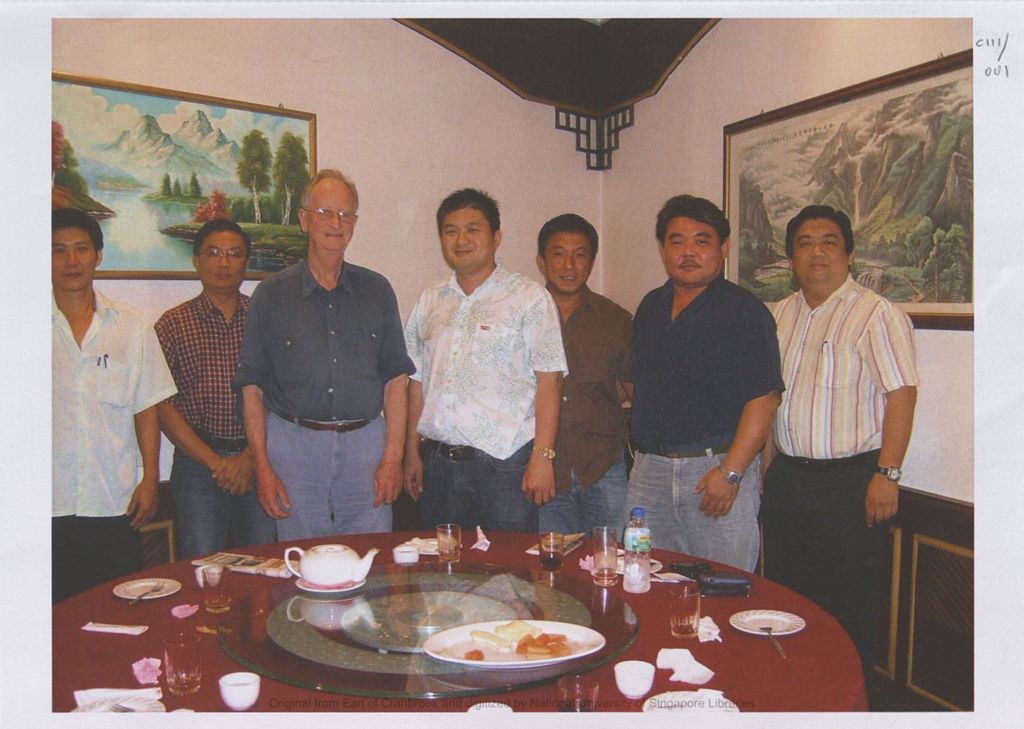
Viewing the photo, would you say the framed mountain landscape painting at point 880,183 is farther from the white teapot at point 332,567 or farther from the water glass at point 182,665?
the water glass at point 182,665

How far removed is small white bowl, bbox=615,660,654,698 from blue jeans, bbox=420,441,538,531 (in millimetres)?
1035

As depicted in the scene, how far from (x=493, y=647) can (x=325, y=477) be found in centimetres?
102

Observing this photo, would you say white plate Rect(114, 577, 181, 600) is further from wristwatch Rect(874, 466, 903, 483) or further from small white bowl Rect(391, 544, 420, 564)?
wristwatch Rect(874, 466, 903, 483)

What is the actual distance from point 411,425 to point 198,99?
3.32 feet

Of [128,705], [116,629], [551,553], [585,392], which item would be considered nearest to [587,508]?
[585,392]

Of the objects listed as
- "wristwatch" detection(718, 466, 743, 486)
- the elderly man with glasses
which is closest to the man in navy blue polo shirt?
"wristwatch" detection(718, 466, 743, 486)

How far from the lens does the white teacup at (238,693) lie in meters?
0.92

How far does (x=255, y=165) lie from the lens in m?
2.11

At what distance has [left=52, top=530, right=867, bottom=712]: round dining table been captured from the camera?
3.10 ft

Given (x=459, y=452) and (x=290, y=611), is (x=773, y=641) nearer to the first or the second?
(x=290, y=611)

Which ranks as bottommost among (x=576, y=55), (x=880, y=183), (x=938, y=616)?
(x=938, y=616)

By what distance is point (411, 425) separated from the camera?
2.11m

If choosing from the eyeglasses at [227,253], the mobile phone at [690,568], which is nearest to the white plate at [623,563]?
the mobile phone at [690,568]
